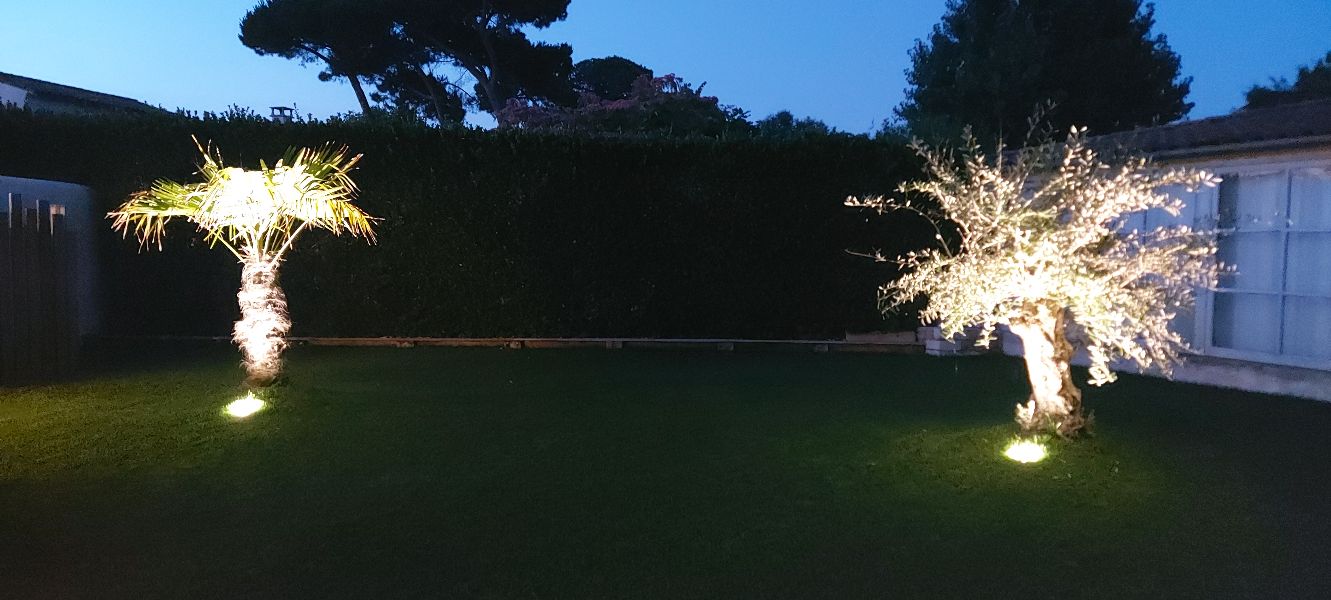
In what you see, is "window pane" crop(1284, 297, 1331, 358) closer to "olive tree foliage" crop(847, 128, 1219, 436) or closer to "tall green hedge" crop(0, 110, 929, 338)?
"olive tree foliage" crop(847, 128, 1219, 436)

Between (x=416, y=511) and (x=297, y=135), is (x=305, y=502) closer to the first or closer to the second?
(x=416, y=511)

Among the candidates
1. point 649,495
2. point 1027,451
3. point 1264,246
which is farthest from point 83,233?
point 1264,246

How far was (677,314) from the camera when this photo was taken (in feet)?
40.0

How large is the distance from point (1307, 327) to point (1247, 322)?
57 cm

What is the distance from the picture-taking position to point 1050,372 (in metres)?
6.24

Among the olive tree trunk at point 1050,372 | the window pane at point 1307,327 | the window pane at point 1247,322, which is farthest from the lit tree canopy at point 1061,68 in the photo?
the olive tree trunk at point 1050,372

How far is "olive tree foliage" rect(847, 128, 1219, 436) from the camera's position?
576 centimetres

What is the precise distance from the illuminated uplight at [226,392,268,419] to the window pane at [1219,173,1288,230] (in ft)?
31.5

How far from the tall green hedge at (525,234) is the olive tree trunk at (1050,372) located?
5.80 meters

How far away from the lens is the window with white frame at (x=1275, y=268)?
8.26 m

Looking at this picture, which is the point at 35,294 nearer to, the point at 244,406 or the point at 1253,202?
the point at 244,406

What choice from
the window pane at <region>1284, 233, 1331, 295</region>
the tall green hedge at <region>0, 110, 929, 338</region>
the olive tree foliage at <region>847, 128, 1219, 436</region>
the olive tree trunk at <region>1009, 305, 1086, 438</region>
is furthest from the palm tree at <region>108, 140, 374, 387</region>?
the window pane at <region>1284, 233, 1331, 295</region>

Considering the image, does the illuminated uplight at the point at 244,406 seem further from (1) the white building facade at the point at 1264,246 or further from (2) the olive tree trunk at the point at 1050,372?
(1) the white building facade at the point at 1264,246

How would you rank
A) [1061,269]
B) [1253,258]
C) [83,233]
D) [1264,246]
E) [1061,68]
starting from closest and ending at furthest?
1. [1061,269]
2. [1264,246]
3. [1253,258]
4. [83,233]
5. [1061,68]
